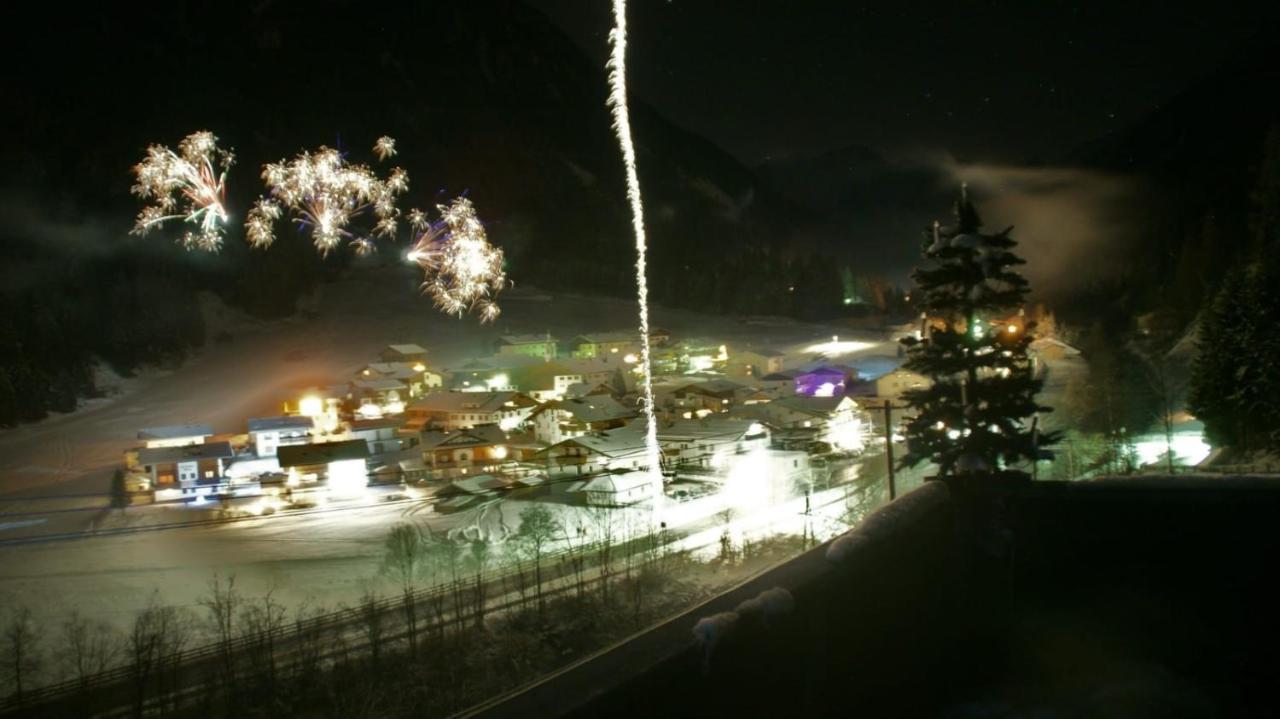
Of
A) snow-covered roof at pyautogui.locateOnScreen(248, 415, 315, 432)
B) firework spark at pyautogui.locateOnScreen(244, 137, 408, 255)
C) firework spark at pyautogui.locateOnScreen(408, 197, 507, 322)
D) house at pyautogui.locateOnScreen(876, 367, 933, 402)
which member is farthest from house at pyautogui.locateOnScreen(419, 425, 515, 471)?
house at pyautogui.locateOnScreen(876, 367, 933, 402)

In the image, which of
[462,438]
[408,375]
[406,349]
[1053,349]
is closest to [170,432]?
[462,438]

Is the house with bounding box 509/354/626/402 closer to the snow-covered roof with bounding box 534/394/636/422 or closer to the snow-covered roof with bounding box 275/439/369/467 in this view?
the snow-covered roof with bounding box 534/394/636/422

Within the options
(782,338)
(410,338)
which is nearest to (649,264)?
(782,338)

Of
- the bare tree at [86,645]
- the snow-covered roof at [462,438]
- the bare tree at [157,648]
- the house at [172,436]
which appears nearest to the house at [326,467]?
the snow-covered roof at [462,438]

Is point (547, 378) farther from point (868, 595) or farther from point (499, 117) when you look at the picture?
point (499, 117)

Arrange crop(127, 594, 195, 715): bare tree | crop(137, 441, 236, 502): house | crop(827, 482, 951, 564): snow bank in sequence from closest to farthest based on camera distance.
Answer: crop(827, 482, 951, 564): snow bank < crop(127, 594, 195, 715): bare tree < crop(137, 441, 236, 502): house

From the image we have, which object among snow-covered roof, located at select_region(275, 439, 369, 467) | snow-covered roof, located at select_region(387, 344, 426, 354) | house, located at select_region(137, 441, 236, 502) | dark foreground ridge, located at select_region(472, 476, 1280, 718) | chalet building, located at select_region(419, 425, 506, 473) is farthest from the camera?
snow-covered roof, located at select_region(387, 344, 426, 354)

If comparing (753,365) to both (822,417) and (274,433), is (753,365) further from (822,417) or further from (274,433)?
(274,433)
